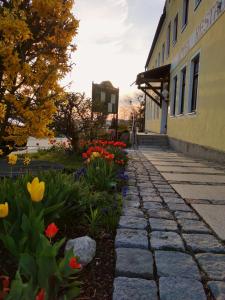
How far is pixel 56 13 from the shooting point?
4.24m

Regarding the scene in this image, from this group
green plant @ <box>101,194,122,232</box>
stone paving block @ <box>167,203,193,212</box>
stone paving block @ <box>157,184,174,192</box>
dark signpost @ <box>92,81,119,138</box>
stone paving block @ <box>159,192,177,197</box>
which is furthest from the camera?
dark signpost @ <box>92,81,119,138</box>

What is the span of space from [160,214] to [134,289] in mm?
1595

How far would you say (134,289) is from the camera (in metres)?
1.73

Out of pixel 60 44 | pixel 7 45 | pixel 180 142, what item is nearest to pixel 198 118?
pixel 180 142

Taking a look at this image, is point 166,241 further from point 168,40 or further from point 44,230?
point 168,40

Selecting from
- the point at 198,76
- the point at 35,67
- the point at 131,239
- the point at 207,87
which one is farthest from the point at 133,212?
the point at 198,76

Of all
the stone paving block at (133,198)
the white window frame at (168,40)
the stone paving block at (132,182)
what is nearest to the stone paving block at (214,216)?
the stone paving block at (133,198)

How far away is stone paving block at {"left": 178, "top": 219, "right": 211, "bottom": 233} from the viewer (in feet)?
9.12

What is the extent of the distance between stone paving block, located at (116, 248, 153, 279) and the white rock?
0.20 meters

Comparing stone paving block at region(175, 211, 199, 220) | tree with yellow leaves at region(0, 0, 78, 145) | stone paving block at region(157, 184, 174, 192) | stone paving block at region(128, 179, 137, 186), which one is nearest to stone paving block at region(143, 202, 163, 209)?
stone paving block at region(175, 211, 199, 220)

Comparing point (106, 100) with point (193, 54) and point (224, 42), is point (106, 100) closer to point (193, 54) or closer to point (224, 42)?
point (193, 54)

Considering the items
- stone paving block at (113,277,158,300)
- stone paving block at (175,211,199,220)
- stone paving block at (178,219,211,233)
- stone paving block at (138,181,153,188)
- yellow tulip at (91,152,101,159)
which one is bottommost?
stone paving block at (113,277,158,300)

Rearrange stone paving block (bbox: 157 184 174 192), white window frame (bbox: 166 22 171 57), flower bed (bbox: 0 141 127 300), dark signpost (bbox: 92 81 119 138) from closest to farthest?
flower bed (bbox: 0 141 127 300), stone paving block (bbox: 157 184 174 192), dark signpost (bbox: 92 81 119 138), white window frame (bbox: 166 22 171 57)

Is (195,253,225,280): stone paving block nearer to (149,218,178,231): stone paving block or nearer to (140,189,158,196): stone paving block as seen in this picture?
(149,218,178,231): stone paving block
